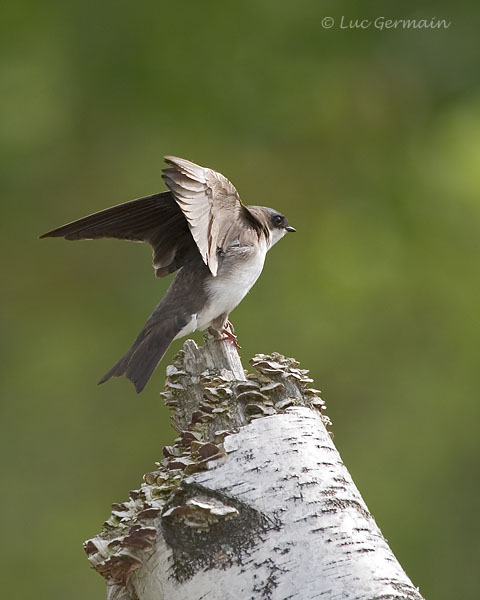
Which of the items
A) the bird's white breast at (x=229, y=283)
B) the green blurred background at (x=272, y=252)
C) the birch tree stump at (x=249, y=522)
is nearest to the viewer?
the birch tree stump at (x=249, y=522)

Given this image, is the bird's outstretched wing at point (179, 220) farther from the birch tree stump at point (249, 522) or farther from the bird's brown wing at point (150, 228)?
the birch tree stump at point (249, 522)

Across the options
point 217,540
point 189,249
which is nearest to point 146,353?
point 189,249

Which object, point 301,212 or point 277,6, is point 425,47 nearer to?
point 277,6

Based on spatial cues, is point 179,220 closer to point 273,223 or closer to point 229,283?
point 229,283

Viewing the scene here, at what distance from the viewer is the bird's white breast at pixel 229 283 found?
346 cm

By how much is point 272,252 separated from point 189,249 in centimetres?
300

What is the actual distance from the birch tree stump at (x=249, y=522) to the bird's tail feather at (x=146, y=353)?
0.46 meters

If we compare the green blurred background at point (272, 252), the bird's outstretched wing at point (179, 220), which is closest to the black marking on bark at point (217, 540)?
the bird's outstretched wing at point (179, 220)

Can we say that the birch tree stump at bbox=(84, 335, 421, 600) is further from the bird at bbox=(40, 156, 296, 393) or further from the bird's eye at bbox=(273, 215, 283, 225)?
the bird's eye at bbox=(273, 215, 283, 225)

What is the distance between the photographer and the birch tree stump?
2.07 meters

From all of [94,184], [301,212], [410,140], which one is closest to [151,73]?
[94,184]

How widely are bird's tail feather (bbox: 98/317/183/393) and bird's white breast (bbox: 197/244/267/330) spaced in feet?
0.54

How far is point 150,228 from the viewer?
3.44 metres

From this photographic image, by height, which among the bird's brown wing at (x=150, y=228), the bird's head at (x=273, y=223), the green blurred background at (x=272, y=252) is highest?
the green blurred background at (x=272, y=252)
